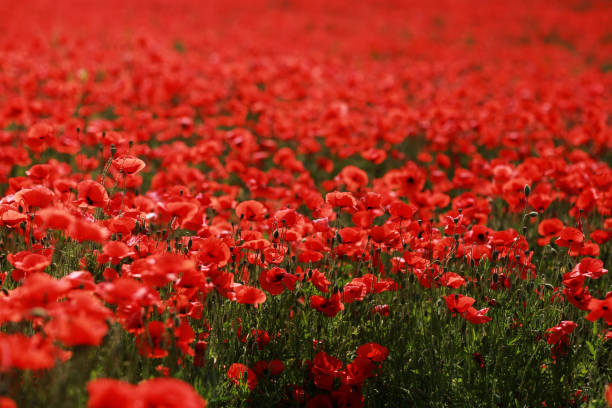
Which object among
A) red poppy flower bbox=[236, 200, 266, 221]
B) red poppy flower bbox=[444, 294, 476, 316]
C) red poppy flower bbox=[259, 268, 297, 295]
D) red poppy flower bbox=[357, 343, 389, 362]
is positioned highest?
red poppy flower bbox=[236, 200, 266, 221]

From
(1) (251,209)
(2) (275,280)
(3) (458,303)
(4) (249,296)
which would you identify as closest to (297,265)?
(1) (251,209)

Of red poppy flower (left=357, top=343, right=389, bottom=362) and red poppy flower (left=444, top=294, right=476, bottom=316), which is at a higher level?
red poppy flower (left=444, top=294, right=476, bottom=316)

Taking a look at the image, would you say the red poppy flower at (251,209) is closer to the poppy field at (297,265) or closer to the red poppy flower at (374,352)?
the poppy field at (297,265)

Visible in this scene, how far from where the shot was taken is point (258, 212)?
2732 millimetres

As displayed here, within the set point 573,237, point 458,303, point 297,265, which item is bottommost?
point 297,265

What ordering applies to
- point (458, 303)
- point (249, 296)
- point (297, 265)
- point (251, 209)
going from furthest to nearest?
point (297, 265), point (251, 209), point (458, 303), point (249, 296)

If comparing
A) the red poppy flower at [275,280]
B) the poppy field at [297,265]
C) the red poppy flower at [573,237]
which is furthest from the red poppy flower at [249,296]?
the red poppy flower at [573,237]

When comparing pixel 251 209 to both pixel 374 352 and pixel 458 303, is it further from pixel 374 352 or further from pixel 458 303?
pixel 458 303

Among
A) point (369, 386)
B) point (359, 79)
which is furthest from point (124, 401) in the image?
point (359, 79)

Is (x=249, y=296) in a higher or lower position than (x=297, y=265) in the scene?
higher

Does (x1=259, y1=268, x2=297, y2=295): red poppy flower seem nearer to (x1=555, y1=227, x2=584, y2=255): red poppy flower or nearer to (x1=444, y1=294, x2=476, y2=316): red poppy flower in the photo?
(x1=444, y1=294, x2=476, y2=316): red poppy flower

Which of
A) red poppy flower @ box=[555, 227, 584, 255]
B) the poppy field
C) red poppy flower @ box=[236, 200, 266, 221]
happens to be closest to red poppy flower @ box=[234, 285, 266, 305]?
the poppy field

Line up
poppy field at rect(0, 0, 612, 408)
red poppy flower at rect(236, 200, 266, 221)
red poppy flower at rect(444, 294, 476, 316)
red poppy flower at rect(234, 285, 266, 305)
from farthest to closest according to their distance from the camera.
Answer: red poppy flower at rect(236, 200, 266, 221) → red poppy flower at rect(444, 294, 476, 316) → red poppy flower at rect(234, 285, 266, 305) → poppy field at rect(0, 0, 612, 408)

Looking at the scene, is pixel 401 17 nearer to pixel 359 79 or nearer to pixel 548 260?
pixel 359 79
